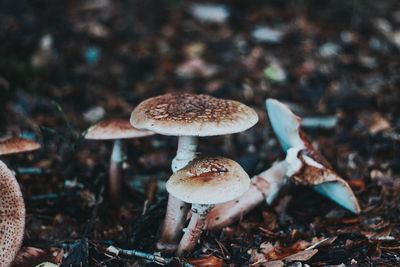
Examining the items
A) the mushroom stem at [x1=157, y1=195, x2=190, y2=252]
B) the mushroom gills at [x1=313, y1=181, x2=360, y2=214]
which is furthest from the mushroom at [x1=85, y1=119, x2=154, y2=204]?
the mushroom gills at [x1=313, y1=181, x2=360, y2=214]

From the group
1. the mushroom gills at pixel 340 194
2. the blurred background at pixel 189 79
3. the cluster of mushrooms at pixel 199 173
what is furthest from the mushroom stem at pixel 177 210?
the mushroom gills at pixel 340 194

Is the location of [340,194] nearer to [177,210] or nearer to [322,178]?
[322,178]

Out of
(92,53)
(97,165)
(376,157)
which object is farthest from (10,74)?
(376,157)

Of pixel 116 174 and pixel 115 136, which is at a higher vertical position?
pixel 115 136

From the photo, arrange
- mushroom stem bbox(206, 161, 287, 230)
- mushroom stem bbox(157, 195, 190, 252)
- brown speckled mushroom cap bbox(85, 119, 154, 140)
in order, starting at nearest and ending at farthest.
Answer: mushroom stem bbox(157, 195, 190, 252), brown speckled mushroom cap bbox(85, 119, 154, 140), mushroom stem bbox(206, 161, 287, 230)

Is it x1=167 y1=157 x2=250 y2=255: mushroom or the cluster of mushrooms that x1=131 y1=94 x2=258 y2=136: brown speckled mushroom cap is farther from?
x1=167 y1=157 x2=250 y2=255: mushroom

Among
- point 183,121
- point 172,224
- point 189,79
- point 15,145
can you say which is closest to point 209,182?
point 183,121
